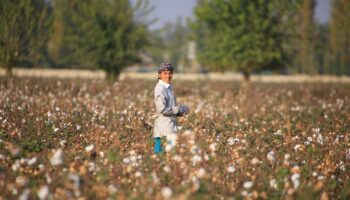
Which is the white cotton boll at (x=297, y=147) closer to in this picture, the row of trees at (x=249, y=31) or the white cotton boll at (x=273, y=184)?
the white cotton boll at (x=273, y=184)

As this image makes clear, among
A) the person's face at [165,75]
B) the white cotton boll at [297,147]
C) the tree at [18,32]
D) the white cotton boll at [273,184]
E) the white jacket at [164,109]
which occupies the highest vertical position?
the tree at [18,32]

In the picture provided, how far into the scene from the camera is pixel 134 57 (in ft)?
83.0

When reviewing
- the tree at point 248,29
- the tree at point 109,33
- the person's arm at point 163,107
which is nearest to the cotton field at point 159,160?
the person's arm at point 163,107

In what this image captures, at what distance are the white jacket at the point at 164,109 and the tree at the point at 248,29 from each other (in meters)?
18.1

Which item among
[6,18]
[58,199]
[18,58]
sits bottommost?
[58,199]

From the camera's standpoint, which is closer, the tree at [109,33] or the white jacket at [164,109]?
the white jacket at [164,109]

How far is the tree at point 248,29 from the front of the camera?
81.1 ft

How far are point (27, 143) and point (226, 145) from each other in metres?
2.81

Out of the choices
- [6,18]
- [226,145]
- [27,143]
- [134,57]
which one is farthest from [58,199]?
[134,57]

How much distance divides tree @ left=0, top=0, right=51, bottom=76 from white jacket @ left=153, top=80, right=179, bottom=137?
10.9 metres

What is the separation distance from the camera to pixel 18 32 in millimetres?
17047

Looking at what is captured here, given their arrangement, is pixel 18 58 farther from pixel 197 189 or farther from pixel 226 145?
pixel 197 189

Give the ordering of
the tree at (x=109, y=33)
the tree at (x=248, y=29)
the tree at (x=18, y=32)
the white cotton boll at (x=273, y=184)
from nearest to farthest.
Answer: the white cotton boll at (x=273, y=184)
the tree at (x=18, y=32)
the tree at (x=109, y=33)
the tree at (x=248, y=29)

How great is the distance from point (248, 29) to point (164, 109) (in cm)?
1911
